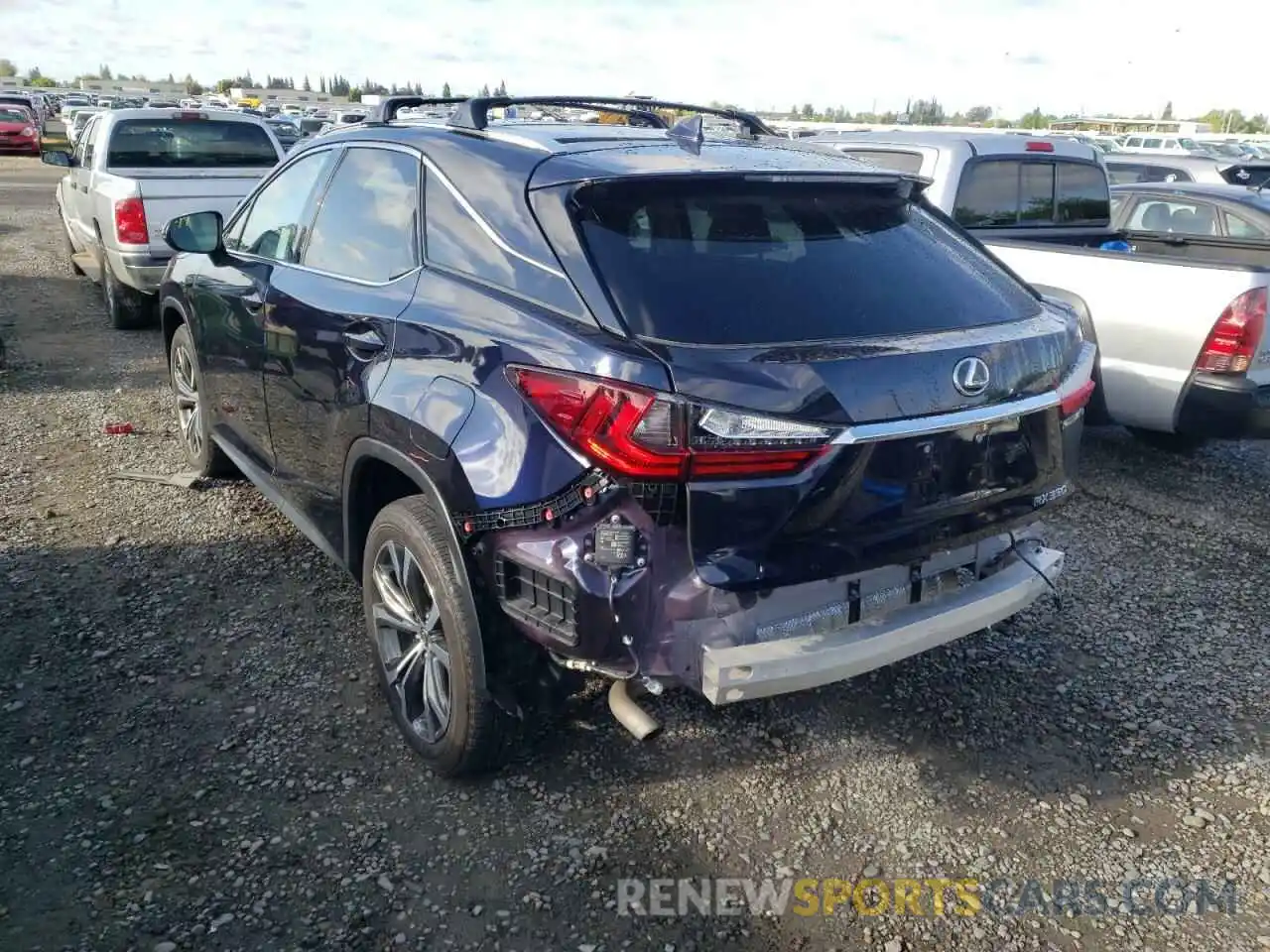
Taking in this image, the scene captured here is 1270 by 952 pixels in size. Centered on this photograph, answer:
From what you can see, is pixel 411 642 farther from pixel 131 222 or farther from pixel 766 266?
pixel 131 222

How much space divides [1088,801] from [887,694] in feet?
2.43

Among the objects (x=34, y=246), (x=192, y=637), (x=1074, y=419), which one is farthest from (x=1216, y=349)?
(x=34, y=246)

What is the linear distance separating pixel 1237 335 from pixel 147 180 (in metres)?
7.85

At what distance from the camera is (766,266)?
2.74 metres

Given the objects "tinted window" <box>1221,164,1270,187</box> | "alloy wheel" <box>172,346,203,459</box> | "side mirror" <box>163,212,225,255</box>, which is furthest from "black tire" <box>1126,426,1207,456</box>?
"tinted window" <box>1221,164,1270,187</box>

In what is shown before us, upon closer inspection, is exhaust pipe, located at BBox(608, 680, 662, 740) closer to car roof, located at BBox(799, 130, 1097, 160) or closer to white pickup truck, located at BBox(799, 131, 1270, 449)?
white pickup truck, located at BBox(799, 131, 1270, 449)

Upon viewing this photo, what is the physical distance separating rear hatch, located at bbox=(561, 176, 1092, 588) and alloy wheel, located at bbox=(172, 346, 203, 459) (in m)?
3.40

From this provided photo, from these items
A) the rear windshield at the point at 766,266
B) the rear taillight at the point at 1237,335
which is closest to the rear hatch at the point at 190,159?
the rear windshield at the point at 766,266

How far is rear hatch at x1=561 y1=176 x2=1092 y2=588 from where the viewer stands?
7.80 feet

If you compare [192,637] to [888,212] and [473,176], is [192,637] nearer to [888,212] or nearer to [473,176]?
[473,176]

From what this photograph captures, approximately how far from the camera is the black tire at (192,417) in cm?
503

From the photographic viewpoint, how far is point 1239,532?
5.13 m

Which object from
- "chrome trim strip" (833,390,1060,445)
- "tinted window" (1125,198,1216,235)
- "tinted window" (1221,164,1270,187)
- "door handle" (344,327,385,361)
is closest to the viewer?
"chrome trim strip" (833,390,1060,445)

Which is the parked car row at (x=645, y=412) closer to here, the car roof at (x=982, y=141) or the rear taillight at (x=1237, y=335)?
the rear taillight at (x=1237, y=335)
